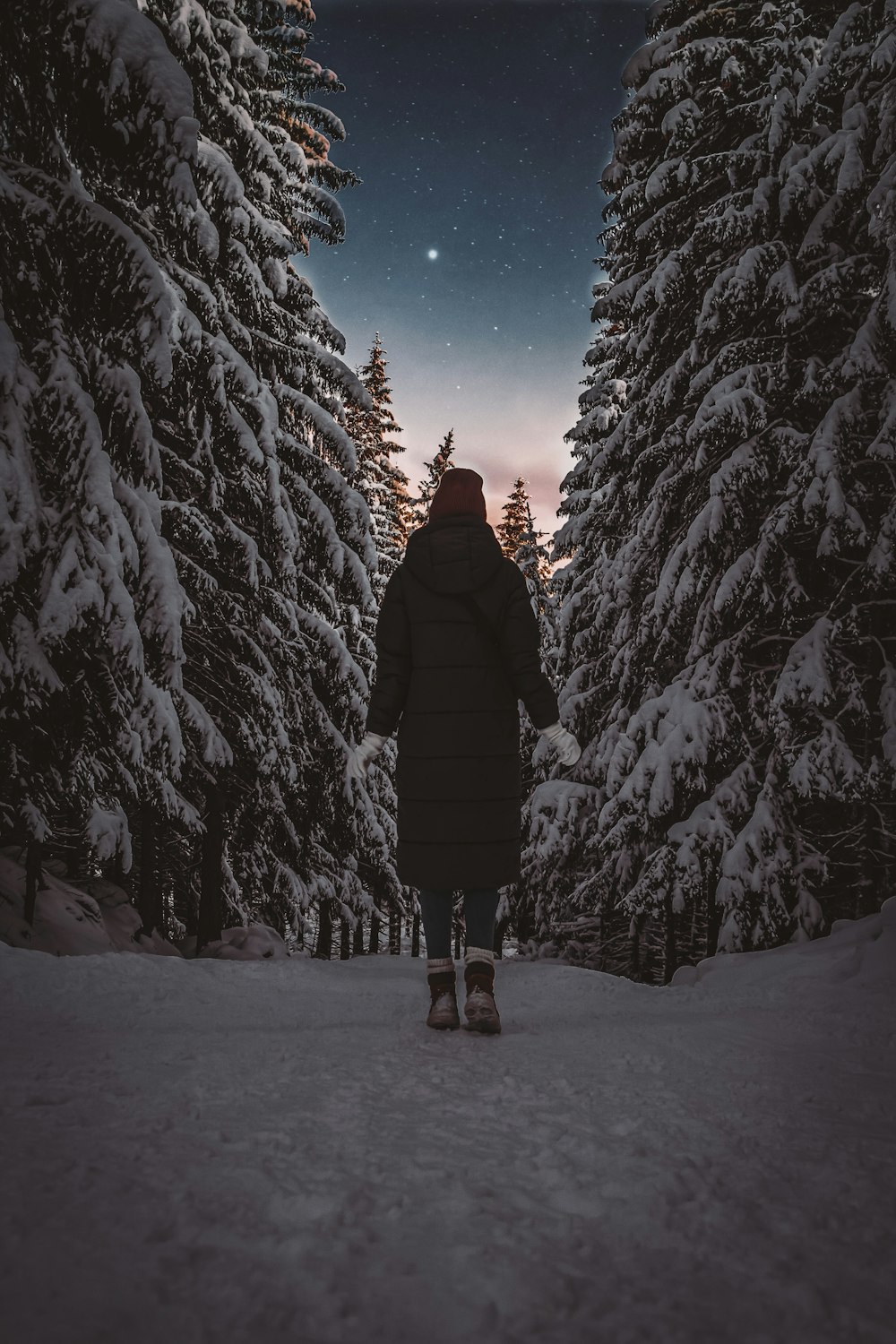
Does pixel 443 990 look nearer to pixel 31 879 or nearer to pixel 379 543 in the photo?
pixel 31 879

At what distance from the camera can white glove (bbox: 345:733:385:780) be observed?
3666 mm

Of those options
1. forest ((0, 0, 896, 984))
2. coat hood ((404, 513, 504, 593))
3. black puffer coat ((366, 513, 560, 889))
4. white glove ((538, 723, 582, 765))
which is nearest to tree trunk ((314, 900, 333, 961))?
forest ((0, 0, 896, 984))

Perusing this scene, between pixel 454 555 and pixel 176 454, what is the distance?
614cm

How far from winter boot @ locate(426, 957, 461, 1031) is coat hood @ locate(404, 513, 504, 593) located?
1870 mm

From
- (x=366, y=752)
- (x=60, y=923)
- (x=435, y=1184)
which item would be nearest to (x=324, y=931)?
(x=60, y=923)

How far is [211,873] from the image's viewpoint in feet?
33.0

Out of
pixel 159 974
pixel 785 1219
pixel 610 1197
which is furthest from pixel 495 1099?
pixel 159 974

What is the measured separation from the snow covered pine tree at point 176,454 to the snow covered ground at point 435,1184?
3.03 meters

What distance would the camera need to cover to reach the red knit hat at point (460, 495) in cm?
372

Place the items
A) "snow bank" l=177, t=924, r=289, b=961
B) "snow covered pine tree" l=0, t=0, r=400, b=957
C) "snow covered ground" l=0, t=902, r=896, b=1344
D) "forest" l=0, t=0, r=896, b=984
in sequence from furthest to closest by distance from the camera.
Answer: "snow bank" l=177, t=924, r=289, b=961
"forest" l=0, t=0, r=896, b=984
"snow covered pine tree" l=0, t=0, r=400, b=957
"snow covered ground" l=0, t=902, r=896, b=1344

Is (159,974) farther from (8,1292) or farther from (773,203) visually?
(773,203)

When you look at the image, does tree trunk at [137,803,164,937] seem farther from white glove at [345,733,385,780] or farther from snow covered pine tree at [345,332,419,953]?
white glove at [345,733,385,780]

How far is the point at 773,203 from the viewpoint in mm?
8164

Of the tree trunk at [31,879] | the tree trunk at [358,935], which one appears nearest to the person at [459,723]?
the tree trunk at [31,879]
